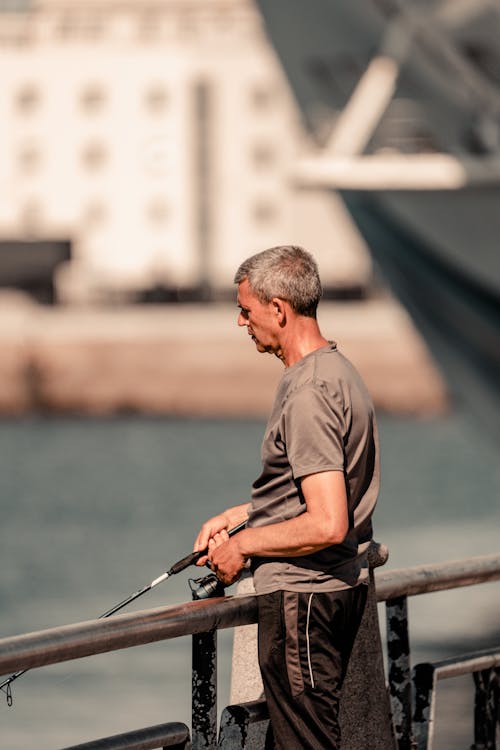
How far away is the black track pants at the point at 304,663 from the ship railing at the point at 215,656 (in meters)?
0.14

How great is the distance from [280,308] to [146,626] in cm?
75

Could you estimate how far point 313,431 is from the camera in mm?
3424

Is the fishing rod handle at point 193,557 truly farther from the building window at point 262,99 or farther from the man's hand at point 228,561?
the building window at point 262,99

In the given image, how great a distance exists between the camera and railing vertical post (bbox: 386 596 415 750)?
4254 millimetres

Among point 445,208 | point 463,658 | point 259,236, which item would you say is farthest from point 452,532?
point 259,236

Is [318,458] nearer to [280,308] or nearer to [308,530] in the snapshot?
[308,530]

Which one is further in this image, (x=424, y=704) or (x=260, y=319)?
(x=424, y=704)

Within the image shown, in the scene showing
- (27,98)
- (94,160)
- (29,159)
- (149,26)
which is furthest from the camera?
(149,26)

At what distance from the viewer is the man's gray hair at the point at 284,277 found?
3.56m

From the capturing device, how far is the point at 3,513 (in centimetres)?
3322

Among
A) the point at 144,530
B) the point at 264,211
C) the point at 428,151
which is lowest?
the point at 144,530

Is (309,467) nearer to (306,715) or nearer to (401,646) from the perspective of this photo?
(306,715)

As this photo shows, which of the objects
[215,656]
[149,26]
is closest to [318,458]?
[215,656]

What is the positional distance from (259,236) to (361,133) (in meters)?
70.0
